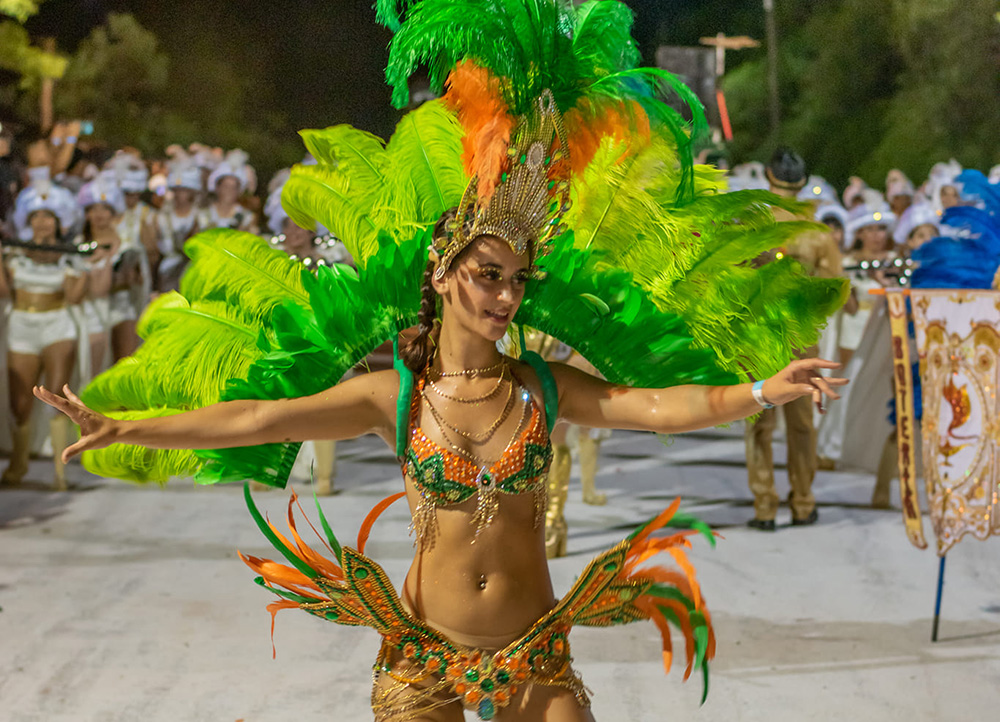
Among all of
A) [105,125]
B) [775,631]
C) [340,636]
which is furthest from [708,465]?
[105,125]

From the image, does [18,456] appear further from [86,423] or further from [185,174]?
[86,423]

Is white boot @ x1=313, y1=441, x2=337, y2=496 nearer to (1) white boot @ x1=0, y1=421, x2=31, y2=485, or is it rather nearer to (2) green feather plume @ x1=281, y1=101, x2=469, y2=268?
(1) white boot @ x1=0, y1=421, x2=31, y2=485

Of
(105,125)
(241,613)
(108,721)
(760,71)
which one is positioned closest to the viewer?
(108,721)

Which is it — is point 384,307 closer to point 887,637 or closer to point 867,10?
point 887,637

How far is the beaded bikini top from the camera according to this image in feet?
7.44

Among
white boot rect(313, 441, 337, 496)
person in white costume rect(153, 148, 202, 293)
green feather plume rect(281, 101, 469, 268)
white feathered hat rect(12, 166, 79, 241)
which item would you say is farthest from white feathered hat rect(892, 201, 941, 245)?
green feather plume rect(281, 101, 469, 268)

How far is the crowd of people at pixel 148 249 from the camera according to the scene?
20.6 feet

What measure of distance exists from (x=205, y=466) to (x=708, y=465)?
6.28 m

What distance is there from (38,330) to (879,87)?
8.88 meters

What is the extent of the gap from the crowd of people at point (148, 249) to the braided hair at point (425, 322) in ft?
10.4

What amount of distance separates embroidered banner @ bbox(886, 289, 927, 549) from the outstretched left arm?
7.70ft

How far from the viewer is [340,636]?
15.0 feet

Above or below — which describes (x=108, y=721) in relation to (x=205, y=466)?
below

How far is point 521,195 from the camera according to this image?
2.26 metres
